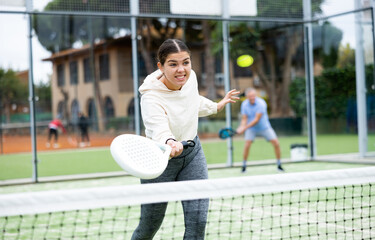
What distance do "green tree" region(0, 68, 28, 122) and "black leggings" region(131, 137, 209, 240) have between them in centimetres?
1481

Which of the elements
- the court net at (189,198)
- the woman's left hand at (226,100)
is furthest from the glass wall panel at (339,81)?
the woman's left hand at (226,100)

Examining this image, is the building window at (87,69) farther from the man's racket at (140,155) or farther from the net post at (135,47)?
the man's racket at (140,155)

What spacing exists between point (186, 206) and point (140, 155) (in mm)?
669

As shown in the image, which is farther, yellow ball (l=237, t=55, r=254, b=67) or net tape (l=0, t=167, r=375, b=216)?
yellow ball (l=237, t=55, r=254, b=67)

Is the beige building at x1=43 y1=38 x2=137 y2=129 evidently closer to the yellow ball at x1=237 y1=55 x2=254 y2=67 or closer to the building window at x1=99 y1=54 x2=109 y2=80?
the building window at x1=99 y1=54 x2=109 y2=80

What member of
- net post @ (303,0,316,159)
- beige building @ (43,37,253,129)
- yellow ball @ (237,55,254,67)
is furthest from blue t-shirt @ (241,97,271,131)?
beige building @ (43,37,253,129)

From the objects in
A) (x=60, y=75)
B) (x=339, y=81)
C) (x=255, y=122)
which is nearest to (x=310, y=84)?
(x=339, y=81)

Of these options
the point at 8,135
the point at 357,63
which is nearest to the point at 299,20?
the point at 357,63

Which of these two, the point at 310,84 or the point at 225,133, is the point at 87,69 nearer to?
the point at 310,84

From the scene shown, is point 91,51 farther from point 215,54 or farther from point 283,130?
point 283,130

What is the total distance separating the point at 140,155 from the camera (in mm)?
2775

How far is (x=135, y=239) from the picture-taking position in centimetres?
346

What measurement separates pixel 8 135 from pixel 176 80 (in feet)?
48.4

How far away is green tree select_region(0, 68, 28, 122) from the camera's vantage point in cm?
1725
